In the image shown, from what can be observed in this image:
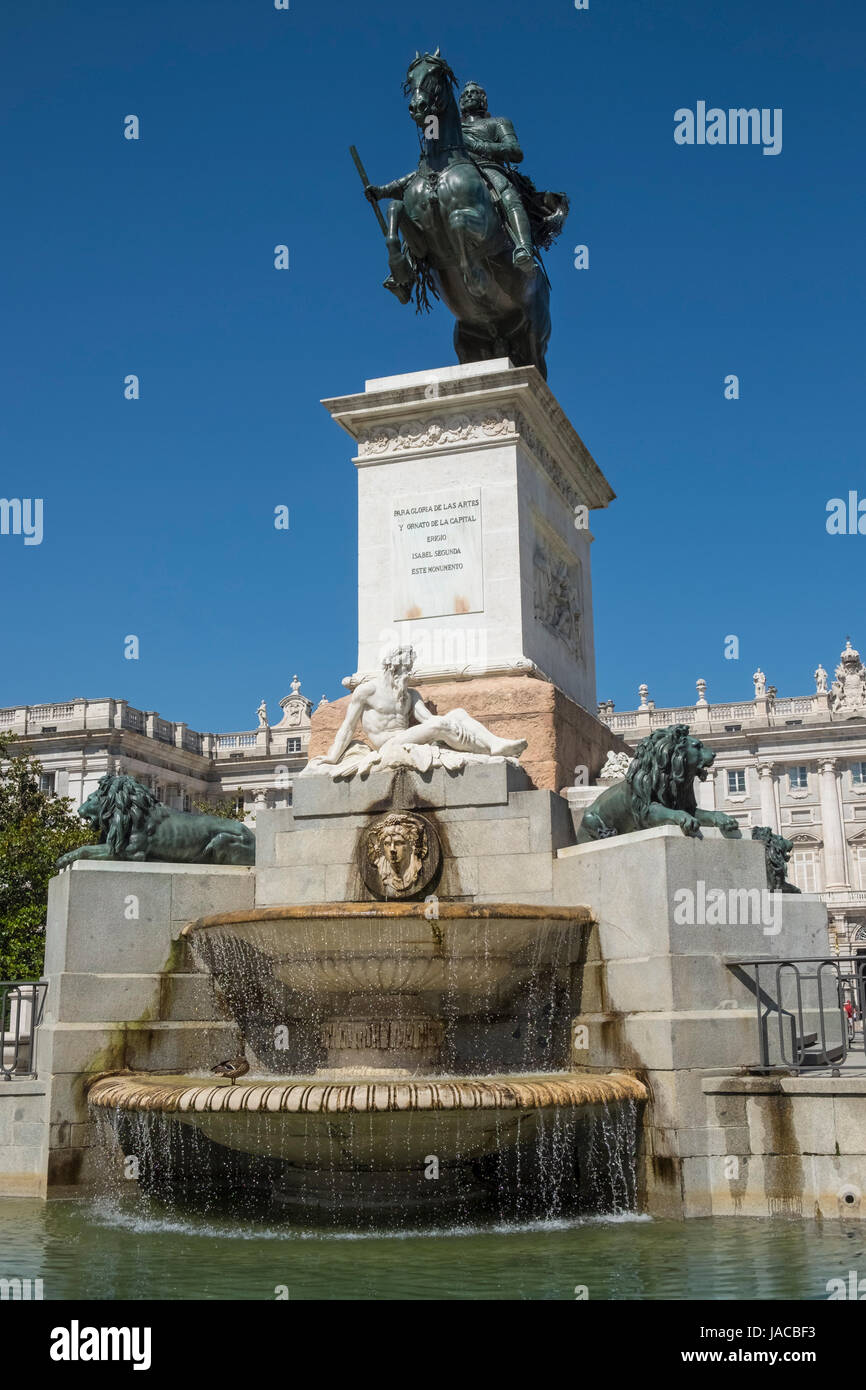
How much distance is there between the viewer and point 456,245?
49.8ft

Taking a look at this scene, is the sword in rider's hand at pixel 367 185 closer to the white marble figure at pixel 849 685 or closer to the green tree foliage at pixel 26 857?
the green tree foliage at pixel 26 857

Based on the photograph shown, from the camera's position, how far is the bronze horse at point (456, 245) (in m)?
15.0

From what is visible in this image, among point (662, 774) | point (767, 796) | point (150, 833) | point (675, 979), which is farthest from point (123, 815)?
point (767, 796)

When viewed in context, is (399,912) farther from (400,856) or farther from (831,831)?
(831,831)

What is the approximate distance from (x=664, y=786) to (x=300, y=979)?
11.3 ft

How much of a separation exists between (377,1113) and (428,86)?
37.6ft

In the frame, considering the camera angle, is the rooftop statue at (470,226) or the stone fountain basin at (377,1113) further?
the rooftop statue at (470,226)

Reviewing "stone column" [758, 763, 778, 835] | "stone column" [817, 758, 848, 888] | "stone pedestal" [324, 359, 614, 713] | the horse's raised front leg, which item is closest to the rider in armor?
the horse's raised front leg

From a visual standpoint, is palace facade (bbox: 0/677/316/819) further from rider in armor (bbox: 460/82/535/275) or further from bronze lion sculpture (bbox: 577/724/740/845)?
bronze lion sculpture (bbox: 577/724/740/845)

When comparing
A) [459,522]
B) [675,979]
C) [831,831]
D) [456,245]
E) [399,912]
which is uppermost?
[831,831]

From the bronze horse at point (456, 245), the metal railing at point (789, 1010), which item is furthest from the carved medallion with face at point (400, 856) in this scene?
the bronze horse at point (456, 245)

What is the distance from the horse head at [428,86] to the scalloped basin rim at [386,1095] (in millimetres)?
10885

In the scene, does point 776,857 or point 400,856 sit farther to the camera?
point 776,857
